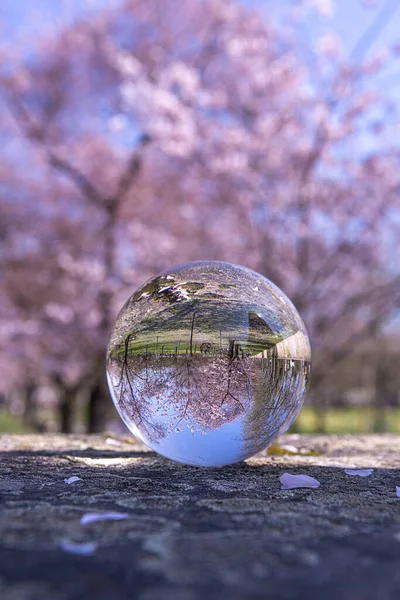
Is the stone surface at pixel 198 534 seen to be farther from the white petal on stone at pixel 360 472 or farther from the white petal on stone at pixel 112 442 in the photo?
the white petal on stone at pixel 112 442

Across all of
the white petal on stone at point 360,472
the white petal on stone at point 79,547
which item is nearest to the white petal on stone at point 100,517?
the white petal on stone at point 79,547

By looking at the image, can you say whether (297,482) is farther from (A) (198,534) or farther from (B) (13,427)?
(B) (13,427)

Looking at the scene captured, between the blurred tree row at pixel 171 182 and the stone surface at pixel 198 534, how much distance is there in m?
5.07

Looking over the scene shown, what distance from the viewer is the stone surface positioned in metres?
0.99

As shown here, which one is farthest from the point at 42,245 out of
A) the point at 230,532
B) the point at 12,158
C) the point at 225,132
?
the point at 230,532

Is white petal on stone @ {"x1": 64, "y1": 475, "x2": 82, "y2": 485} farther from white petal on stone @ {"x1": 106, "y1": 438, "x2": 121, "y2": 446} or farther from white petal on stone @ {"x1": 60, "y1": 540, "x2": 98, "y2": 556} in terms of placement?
white petal on stone @ {"x1": 106, "y1": 438, "x2": 121, "y2": 446}

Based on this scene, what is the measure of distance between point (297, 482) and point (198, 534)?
77 cm

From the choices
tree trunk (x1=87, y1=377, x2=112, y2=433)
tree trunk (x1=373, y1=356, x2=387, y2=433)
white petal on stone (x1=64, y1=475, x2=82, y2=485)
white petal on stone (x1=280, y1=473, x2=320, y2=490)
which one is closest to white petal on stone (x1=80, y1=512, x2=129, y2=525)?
white petal on stone (x1=64, y1=475, x2=82, y2=485)

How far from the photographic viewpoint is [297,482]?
1949 mm

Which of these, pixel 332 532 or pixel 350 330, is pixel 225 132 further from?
pixel 332 532

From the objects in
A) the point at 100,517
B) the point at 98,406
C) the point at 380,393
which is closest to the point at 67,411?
the point at 98,406

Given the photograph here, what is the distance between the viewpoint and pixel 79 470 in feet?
7.36

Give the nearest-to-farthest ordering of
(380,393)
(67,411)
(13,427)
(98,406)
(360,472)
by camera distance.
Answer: (360,472)
(98,406)
(67,411)
(13,427)
(380,393)

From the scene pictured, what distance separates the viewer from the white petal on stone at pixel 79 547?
1.14 meters
